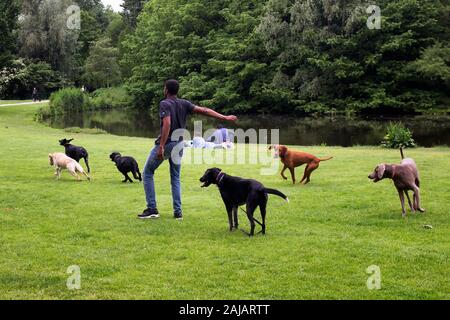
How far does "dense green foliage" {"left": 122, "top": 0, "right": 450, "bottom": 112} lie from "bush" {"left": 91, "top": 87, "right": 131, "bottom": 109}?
11.4 meters

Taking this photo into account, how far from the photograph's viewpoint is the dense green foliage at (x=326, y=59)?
43469 mm

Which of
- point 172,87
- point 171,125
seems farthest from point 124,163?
point 172,87

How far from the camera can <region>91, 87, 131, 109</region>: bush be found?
59688 millimetres

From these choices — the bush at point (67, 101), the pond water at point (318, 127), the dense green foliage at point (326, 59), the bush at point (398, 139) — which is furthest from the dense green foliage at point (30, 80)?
the bush at point (398, 139)

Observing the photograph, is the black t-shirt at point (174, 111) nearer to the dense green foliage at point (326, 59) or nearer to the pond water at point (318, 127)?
the pond water at point (318, 127)

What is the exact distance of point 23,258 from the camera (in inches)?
259

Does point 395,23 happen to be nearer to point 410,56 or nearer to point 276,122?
point 410,56

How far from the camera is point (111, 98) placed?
2527 inches

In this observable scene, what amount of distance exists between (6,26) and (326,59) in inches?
1023

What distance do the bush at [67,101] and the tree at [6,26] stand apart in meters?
5.27

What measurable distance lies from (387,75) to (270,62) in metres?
11.1

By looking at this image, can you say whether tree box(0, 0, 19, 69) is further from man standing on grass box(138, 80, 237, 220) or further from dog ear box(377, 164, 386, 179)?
Answer: dog ear box(377, 164, 386, 179)

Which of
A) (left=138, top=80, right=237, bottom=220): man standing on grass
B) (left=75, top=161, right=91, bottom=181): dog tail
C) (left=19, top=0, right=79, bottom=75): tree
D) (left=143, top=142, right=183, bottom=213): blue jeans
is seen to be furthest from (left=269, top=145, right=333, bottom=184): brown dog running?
(left=19, top=0, right=79, bottom=75): tree

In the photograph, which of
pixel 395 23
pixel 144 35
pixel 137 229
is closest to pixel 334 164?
pixel 137 229
